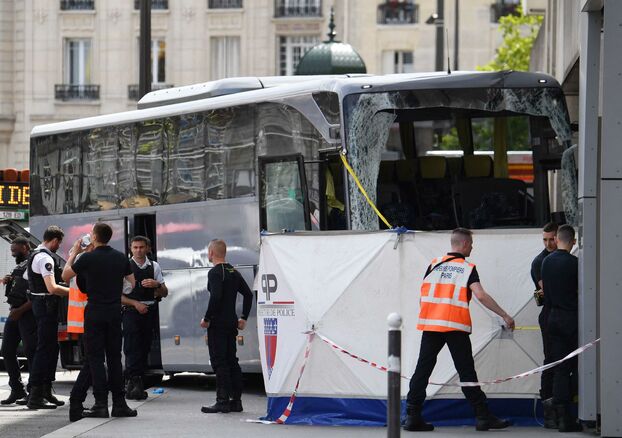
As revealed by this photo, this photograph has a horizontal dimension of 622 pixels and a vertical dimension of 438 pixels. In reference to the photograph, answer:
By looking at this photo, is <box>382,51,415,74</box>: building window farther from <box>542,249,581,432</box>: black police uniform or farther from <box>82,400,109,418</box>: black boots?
<box>542,249,581,432</box>: black police uniform

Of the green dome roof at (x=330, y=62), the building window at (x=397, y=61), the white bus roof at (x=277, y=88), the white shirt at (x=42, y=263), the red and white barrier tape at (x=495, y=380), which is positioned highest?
the building window at (x=397, y=61)

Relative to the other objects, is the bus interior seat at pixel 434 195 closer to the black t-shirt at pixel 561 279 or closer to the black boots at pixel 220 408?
the black boots at pixel 220 408

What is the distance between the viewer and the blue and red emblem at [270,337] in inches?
581

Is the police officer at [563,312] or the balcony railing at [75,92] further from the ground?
the balcony railing at [75,92]

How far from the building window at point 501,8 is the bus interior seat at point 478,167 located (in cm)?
4123

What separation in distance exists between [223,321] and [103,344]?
55.6 inches

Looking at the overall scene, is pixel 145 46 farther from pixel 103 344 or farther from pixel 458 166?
pixel 103 344

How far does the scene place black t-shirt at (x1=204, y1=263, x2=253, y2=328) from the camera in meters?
15.6

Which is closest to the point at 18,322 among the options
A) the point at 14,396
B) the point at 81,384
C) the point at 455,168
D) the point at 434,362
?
the point at 14,396

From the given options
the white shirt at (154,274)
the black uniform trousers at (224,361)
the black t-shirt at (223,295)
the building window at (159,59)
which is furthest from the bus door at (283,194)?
the building window at (159,59)

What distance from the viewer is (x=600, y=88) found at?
1408 cm

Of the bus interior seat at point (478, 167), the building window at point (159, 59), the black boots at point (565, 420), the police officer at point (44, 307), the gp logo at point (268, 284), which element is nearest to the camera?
the black boots at point (565, 420)

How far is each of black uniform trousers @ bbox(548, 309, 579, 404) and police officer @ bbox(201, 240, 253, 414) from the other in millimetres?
3546

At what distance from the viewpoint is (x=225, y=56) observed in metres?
61.4
